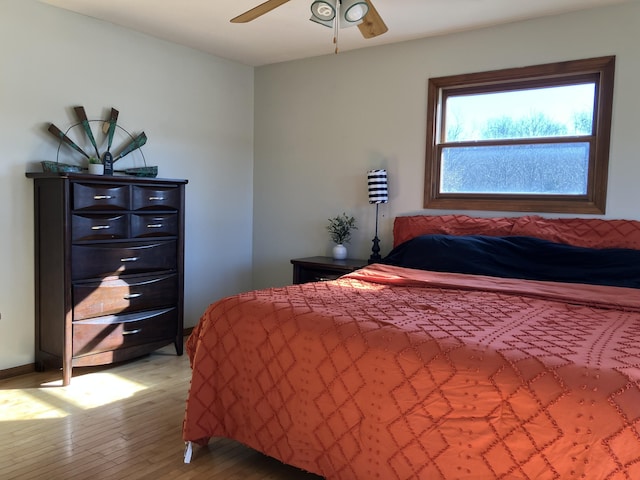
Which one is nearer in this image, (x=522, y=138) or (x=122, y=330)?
(x=122, y=330)

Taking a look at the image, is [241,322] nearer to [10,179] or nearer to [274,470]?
[274,470]

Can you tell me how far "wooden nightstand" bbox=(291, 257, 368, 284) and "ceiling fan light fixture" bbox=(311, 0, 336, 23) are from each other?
1.77m

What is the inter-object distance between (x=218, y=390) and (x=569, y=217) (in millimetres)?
2449

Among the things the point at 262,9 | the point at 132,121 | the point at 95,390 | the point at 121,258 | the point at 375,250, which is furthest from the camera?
the point at 375,250

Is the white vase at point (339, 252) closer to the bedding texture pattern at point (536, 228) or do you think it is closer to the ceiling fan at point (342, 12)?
the bedding texture pattern at point (536, 228)

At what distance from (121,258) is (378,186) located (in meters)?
1.90

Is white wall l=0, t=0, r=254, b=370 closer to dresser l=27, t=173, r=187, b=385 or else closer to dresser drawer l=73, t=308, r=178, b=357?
dresser l=27, t=173, r=187, b=385

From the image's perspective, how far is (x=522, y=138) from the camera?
11.6 ft

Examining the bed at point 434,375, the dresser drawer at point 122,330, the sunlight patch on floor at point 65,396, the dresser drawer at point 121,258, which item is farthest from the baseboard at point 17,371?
the bed at point 434,375

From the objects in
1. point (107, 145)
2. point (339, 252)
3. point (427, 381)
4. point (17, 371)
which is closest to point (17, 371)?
point (17, 371)

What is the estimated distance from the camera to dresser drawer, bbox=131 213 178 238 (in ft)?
11.3

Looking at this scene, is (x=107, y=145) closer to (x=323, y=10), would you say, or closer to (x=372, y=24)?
(x=323, y=10)

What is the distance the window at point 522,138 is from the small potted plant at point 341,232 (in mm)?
703

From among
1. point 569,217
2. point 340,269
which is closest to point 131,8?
point 340,269
